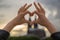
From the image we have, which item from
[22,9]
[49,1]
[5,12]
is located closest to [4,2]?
[5,12]

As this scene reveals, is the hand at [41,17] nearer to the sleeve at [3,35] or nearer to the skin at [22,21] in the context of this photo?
the skin at [22,21]

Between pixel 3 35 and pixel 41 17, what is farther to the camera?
pixel 41 17

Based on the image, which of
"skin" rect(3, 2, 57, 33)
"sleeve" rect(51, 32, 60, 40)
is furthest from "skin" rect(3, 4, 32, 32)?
"sleeve" rect(51, 32, 60, 40)

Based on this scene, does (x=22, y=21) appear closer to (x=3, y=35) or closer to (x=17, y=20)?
(x=17, y=20)

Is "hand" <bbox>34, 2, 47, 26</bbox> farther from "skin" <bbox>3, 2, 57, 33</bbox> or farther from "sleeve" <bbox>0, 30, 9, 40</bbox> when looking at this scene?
"sleeve" <bbox>0, 30, 9, 40</bbox>

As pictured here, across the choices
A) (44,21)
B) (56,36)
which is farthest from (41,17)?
(56,36)

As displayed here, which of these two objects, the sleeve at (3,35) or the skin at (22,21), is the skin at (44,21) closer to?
the skin at (22,21)

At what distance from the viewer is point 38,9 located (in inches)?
25.0

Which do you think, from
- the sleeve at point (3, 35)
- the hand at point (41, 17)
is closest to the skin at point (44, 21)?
the hand at point (41, 17)

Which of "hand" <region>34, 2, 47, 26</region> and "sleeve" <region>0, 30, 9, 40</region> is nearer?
"sleeve" <region>0, 30, 9, 40</region>

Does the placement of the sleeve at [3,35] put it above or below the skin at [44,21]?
below

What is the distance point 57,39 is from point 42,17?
13cm

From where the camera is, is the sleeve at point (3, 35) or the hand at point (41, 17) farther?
the hand at point (41, 17)

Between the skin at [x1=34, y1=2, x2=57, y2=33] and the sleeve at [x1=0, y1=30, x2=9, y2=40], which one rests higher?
the skin at [x1=34, y1=2, x2=57, y2=33]
